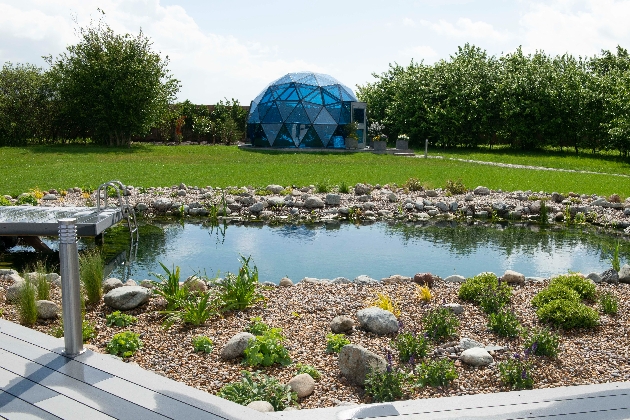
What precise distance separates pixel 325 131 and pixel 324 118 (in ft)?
2.05

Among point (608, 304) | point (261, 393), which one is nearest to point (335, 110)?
point (608, 304)

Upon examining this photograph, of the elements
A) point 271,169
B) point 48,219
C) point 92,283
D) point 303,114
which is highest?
point 303,114

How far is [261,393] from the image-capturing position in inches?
155

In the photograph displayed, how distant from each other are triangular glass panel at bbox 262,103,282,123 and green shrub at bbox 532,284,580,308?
24056mm

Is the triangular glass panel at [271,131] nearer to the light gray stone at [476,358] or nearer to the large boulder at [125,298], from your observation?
the large boulder at [125,298]

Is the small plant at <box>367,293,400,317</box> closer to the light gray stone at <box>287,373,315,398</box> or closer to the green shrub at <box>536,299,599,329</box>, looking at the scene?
the green shrub at <box>536,299,599,329</box>

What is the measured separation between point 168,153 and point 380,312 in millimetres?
22212

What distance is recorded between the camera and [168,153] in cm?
2625

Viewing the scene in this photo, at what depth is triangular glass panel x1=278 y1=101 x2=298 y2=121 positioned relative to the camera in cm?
2923

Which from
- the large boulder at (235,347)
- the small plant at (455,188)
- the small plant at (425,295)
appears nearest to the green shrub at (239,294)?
the large boulder at (235,347)

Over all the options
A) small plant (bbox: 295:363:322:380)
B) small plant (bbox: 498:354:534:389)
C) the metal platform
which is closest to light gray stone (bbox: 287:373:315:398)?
small plant (bbox: 295:363:322:380)

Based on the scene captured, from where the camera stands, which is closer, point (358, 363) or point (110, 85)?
→ point (358, 363)

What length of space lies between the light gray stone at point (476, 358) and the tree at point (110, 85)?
26.4m

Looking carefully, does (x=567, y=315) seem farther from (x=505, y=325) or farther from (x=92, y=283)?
(x=92, y=283)
